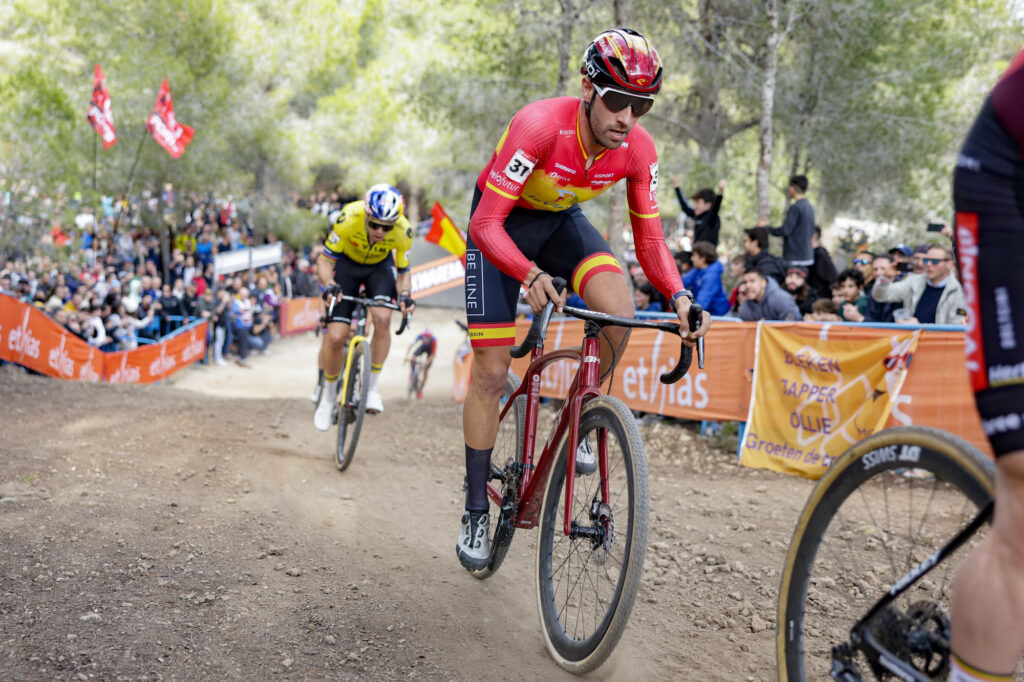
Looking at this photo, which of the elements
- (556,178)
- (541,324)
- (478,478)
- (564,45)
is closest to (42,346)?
(564,45)

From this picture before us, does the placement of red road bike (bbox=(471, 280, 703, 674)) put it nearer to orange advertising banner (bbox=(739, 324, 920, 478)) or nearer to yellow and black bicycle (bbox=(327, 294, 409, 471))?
yellow and black bicycle (bbox=(327, 294, 409, 471))

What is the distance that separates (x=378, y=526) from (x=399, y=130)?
39.0 meters

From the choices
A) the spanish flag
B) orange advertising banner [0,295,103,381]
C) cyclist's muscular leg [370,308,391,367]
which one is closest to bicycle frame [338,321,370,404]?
cyclist's muscular leg [370,308,391,367]

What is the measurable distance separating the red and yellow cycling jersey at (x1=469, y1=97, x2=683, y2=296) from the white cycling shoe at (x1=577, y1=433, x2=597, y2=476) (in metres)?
0.75

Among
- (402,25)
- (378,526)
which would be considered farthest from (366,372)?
(402,25)

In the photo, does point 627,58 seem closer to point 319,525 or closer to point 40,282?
point 319,525

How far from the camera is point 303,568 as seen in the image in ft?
15.3

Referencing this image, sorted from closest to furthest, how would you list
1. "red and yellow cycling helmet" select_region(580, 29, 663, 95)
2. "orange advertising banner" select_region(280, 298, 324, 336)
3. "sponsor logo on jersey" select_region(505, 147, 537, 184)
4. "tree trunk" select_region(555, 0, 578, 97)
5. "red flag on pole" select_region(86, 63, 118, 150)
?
"red and yellow cycling helmet" select_region(580, 29, 663, 95)
"sponsor logo on jersey" select_region(505, 147, 537, 184)
"tree trunk" select_region(555, 0, 578, 97)
"red flag on pole" select_region(86, 63, 118, 150)
"orange advertising banner" select_region(280, 298, 324, 336)

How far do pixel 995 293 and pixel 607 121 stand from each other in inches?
80.8

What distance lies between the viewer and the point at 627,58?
3.51 metres

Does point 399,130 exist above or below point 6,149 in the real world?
above

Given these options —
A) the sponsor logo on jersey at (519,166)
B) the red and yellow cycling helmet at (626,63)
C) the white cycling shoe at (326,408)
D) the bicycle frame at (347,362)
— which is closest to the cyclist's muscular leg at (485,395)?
the sponsor logo on jersey at (519,166)

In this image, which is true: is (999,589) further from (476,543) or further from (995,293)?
(476,543)

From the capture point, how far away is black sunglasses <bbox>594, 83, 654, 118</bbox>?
3582 mm
